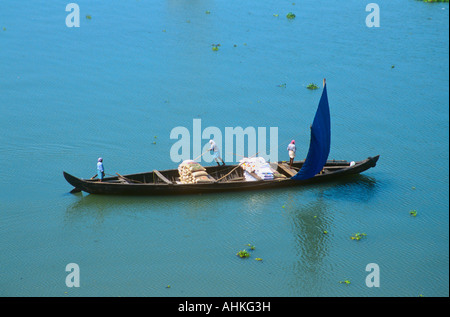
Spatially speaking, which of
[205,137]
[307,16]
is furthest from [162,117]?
[307,16]

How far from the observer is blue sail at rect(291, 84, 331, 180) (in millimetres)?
21172

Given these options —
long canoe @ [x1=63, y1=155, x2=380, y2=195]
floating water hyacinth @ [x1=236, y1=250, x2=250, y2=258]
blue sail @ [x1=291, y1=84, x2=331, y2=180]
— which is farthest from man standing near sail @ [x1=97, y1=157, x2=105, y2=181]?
blue sail @ [x1=291, y1=84, x2=331, y2=180]

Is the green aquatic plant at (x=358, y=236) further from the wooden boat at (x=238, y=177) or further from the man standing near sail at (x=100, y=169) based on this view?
the man standing near sail at (x=100, y=169)

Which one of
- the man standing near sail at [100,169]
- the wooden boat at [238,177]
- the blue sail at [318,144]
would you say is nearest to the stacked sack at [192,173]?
the wooden boat at [238,177]

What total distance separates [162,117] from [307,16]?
21164 millimetres

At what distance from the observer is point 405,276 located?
17.1 meters

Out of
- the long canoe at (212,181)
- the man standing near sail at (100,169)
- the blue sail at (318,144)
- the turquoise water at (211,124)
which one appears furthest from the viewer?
the blue sail at (318,144)

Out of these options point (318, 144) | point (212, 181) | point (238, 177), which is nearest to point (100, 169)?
point (212, 181)

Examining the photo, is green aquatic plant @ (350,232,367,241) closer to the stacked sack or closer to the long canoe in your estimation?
the long canoe

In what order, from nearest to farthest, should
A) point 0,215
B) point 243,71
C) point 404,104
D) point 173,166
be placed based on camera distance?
point 0,215
point 173,166
point 404,104
point 243,71

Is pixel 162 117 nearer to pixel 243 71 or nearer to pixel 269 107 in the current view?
pixel 269 107

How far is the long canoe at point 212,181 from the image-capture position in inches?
813

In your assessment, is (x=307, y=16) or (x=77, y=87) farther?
(x=307, y=16)

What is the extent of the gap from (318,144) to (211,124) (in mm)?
7419
